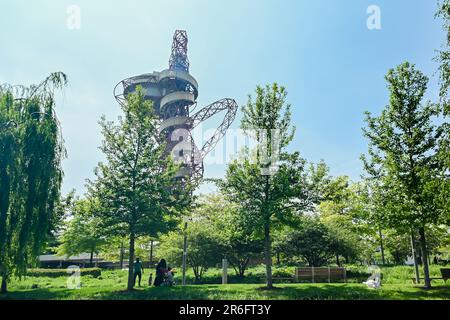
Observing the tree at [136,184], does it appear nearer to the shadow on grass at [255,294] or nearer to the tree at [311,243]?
the shadow on grass at [255,294]

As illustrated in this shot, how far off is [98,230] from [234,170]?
699cm

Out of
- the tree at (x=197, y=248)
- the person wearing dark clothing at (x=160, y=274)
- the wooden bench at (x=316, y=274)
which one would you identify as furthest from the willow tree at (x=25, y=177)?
the wooden bench at (x=316, y=274)

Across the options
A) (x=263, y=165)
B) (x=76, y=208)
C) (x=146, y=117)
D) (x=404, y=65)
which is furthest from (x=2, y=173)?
(x=404, y=65)

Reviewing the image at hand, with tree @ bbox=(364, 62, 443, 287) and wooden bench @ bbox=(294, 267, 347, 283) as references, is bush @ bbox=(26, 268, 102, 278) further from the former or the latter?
tree @ bbox=(364, 62, 443, 287)

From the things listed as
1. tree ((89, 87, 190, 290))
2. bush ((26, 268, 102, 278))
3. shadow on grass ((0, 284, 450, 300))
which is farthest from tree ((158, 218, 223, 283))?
bush ((26, 268, 102, 278))

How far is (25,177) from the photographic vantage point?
38.7 ft

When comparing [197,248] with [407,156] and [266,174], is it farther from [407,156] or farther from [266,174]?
[407,156]

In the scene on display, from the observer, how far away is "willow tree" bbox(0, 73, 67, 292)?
1138 centimetres

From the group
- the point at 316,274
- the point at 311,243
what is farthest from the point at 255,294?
the point at 311,243

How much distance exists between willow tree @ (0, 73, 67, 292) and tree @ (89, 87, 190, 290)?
3.46 metres

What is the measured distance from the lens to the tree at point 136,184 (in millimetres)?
16025

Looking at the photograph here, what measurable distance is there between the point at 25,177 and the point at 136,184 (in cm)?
545

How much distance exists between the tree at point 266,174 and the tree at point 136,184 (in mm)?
2906

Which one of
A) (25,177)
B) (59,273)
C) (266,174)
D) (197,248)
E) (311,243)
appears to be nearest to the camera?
(25,177)
